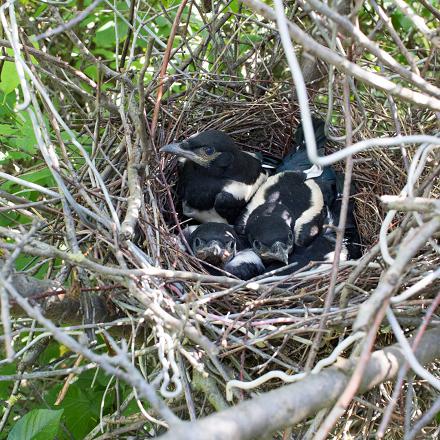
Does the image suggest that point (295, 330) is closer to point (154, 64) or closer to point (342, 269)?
point (342, 269)

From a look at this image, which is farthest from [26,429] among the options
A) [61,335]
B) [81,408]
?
[61,335]

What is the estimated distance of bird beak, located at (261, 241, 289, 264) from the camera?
233 centimetres

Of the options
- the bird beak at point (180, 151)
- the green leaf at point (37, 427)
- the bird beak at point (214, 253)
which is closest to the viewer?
the green leaf at point (37, 427)

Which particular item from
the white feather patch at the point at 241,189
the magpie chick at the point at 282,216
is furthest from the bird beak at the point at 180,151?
the magpie chick at the point at 282,216

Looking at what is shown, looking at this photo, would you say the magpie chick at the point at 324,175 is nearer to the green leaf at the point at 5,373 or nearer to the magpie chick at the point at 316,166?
the magpie chick at the point at 316,166

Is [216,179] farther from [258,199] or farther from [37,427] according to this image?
[37,427]

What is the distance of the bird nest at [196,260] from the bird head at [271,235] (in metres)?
0.23

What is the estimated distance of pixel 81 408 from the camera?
2143mm

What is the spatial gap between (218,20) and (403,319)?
1.42 meters

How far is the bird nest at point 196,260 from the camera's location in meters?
1.47

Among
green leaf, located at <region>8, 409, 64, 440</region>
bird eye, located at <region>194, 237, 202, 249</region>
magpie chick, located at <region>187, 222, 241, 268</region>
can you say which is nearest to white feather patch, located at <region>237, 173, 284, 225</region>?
magpie chick, located at <region>187, 222, 241, 268</region>

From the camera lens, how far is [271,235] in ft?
7.79

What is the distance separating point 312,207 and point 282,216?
0.16m

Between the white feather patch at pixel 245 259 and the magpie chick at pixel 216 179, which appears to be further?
the magpie chick at pixel 216 179
